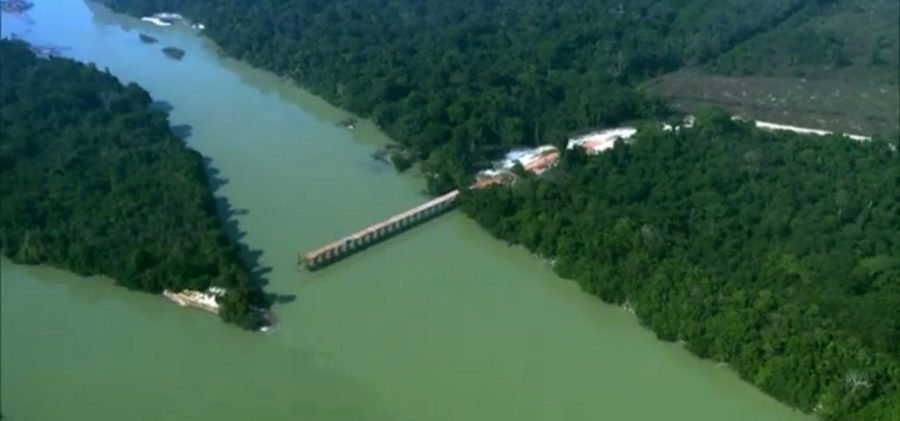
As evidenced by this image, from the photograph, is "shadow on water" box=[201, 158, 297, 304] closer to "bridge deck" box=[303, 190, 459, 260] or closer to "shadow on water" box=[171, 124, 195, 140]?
"bridge deck" box=[303, 190, 459, 260]

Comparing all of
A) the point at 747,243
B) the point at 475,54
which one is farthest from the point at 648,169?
the point at 475,54

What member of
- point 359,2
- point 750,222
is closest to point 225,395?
point 750,222

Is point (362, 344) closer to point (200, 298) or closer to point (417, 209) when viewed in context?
point (200, 298)

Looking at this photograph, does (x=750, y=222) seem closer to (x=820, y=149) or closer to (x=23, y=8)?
(x=820, y=149)

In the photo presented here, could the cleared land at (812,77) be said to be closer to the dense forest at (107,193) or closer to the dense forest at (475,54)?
the dense forest at (475,54)

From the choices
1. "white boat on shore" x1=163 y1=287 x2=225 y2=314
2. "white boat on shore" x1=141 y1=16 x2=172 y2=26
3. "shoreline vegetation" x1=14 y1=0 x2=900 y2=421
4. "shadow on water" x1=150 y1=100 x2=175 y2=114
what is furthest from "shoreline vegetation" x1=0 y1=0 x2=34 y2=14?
"white boat on shore" x1=163 y1=287 x2=225 y2=314

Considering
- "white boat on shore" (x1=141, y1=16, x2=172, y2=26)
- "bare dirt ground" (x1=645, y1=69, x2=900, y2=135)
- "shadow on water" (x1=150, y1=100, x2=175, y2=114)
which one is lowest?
"white boat on shore" (x1=141, y1=16, x2=172, y2=26)
